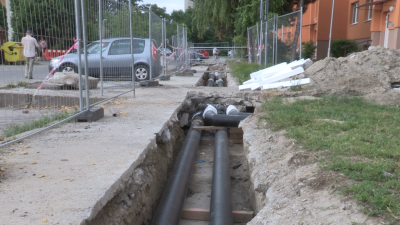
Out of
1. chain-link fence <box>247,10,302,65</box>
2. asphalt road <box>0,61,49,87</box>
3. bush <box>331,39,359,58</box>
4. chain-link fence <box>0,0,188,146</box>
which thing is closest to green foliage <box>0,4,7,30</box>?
chain-link fence <box>0,0,188,146</box>

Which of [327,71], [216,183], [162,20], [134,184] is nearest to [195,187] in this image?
[216,183]

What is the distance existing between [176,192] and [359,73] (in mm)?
5962

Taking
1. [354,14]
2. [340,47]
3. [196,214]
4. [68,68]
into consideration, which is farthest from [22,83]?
[354,14]

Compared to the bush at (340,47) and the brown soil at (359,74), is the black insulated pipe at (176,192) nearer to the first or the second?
the brown soil at (359,74)

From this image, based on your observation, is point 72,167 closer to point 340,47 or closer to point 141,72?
point 141,72

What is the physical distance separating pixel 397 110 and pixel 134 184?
170 inches

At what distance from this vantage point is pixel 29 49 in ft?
13.2

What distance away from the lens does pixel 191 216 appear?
4.41 metres

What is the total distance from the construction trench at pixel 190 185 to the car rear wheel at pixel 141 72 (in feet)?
13.7

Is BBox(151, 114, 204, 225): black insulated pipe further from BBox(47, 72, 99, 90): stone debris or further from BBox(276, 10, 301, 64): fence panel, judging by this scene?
BBox(276, 10, 301, 64): fence panel

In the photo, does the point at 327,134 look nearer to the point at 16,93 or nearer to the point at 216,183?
the point at 216,183

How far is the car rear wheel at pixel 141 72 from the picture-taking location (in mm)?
11633

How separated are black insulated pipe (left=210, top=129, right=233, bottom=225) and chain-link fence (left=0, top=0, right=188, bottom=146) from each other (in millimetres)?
2168

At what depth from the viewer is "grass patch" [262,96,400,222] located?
2555mm
